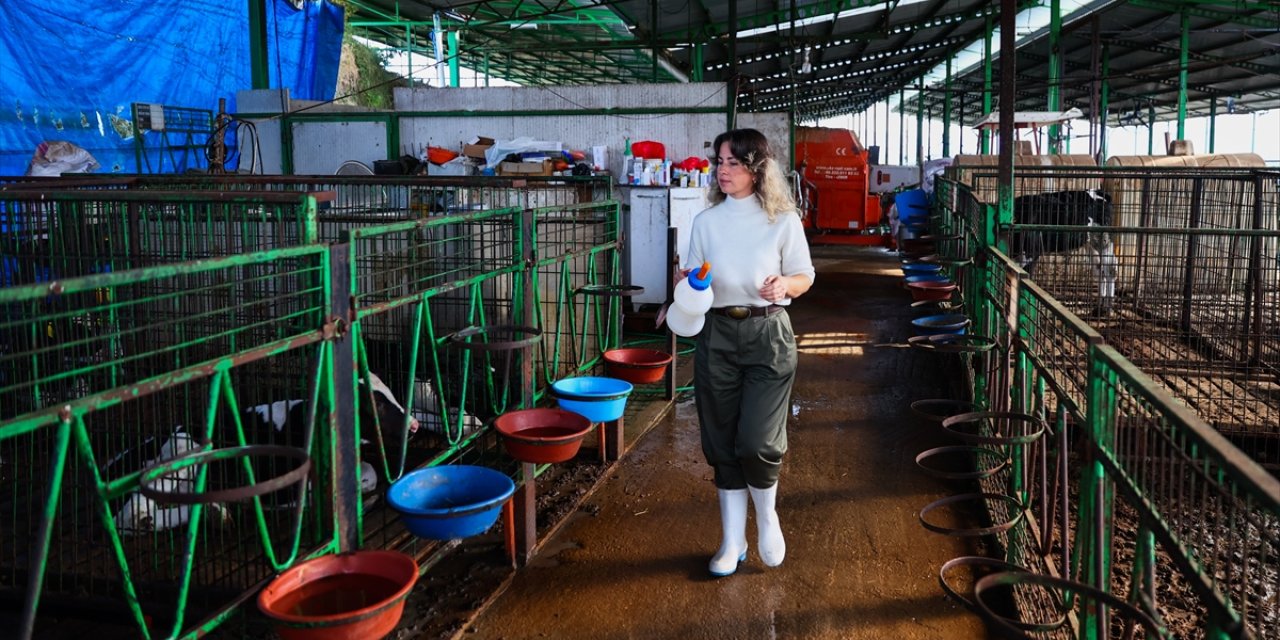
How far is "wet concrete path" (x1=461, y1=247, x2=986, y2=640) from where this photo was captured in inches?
146

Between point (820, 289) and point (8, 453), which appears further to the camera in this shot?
point (820, 289)

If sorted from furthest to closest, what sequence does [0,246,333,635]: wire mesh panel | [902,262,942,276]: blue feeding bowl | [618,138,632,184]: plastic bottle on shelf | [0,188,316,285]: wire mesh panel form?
[618,138,632,184]: plastic bottle on shelf < [902,262,942,276]: blue feeding bowl < [0,188,316,285]: wire mesh panel < [0,246,333,635]: wire mesh panel

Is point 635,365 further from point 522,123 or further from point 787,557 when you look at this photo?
point 522,123

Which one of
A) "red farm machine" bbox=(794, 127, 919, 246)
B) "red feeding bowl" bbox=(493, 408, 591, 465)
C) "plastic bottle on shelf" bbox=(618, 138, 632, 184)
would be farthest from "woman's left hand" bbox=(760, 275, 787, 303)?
"red farm machine" bbox=(794, 127, 919, 246)

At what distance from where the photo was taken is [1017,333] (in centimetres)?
413

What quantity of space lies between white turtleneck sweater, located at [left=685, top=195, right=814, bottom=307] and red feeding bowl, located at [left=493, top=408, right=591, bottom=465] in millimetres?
832

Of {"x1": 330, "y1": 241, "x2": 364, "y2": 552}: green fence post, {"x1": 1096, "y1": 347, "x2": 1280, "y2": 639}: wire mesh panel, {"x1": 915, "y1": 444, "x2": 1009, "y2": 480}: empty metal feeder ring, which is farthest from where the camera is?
{"x1": 915, "y1": 444, "x2": 1009, "y2": 480}: empty metal feeder ring

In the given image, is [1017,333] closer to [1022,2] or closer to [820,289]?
[820,289]

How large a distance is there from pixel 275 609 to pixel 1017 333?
3066mm

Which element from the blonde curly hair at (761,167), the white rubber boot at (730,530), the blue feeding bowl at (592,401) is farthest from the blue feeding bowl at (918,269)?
the white rubber boot at (730,530)

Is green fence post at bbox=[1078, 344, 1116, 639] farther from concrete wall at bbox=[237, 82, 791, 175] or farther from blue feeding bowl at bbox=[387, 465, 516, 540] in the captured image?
concrete wall at bbox=[237, 82, 791, 175]

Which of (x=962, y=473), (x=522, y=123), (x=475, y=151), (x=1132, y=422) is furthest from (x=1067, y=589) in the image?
(x=522, y=123)

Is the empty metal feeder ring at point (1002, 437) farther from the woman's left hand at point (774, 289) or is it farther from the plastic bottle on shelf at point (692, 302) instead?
the plastic bottle on shelf at point (692, 302)

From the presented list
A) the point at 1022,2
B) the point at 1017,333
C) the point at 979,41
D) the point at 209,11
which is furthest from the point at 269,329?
the point at 979,41
